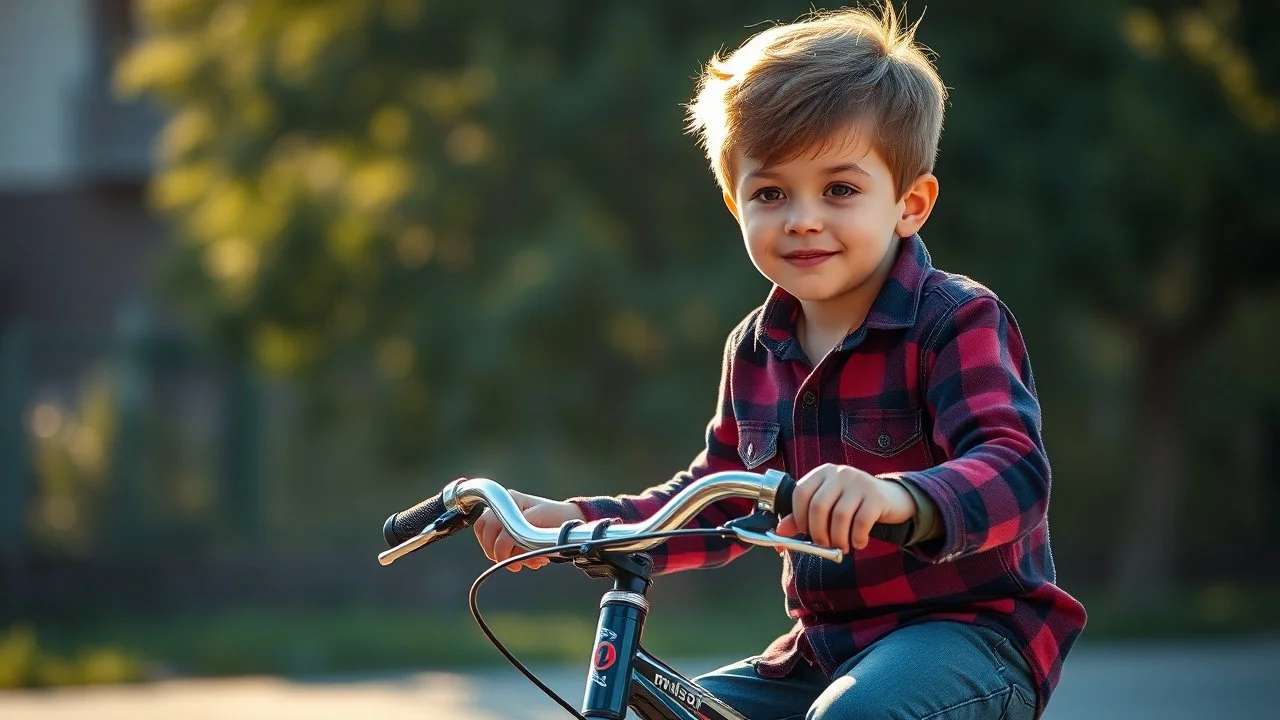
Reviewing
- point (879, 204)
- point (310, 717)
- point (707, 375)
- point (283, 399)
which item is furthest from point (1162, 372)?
point (879, 204)

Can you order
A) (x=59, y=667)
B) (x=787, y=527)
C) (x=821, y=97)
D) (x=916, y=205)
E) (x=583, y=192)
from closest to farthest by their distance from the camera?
(x=787, y=527) → (x=821, y=97) → (x=916, y=205) → (x=59, y=667) → (x=583, y=192)

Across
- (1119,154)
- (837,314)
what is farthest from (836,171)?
(1119,154)

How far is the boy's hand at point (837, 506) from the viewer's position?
191cm

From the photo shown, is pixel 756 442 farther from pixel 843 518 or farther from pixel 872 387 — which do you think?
pixel 843 518

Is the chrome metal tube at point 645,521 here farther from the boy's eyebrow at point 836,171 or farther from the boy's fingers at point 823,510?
the boy's eyebrow at point 836,171

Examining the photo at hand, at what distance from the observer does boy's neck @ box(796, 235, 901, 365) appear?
2562 millimetres

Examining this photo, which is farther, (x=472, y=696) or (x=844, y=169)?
(x=472, y=696)

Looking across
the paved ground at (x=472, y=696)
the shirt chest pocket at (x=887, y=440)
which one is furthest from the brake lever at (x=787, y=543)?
the paved ground at (x=472, y=696)

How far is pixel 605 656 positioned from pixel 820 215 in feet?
2.26

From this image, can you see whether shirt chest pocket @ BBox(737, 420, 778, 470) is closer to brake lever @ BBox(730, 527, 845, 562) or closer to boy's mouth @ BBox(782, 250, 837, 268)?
boy's mouth @ BBox(782, 250, 837, 268)

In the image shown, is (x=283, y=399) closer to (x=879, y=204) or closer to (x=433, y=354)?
(x=433, y=354)

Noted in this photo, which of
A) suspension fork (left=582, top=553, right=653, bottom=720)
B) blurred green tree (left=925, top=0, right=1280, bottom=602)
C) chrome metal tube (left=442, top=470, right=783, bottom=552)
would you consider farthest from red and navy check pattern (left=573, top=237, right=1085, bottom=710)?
blurred green tree (left=925, top=0, right=1280, bottom=602)

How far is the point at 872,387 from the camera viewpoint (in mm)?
2445

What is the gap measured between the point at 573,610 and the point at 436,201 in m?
2.87
